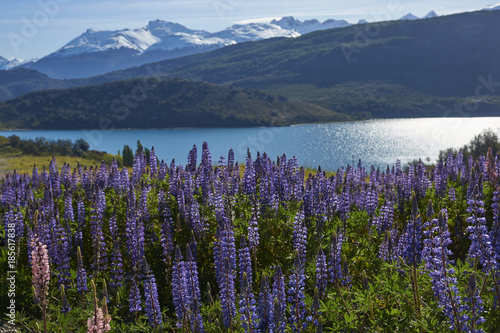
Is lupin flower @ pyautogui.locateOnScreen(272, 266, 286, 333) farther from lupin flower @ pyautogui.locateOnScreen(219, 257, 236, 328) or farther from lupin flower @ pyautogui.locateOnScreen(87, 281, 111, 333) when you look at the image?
lupin flower @ pyautogui.locateOnScreen(87, 281, 111, 333)

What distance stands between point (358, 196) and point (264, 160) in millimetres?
3299

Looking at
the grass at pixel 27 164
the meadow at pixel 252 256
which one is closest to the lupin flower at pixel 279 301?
the meadow at pixel 252 256

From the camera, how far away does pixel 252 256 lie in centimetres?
877

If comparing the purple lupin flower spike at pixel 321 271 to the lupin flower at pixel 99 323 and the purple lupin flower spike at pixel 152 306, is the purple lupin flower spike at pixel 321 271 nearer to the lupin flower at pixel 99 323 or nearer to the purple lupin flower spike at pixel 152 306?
the purple lupin flower spike at pixel 152 306

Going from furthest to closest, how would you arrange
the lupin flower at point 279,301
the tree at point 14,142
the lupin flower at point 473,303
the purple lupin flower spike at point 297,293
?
the tree at point 14,142 → the purple lupin flower spike at point 297,293 → the lupin flower at point 279,301 → the lupin flower at point 473,303

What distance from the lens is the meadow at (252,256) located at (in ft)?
15.7

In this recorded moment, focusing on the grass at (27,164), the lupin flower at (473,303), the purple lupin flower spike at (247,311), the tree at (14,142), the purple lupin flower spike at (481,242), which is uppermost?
the purple lupin flower spike at (481,242)

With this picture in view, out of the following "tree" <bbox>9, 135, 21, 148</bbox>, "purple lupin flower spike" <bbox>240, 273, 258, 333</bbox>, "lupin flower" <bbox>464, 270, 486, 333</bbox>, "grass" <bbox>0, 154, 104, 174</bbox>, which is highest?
"lupin flower" <bbox>464, 270, 486, 333</bbox>

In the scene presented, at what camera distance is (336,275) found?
19.9 feet

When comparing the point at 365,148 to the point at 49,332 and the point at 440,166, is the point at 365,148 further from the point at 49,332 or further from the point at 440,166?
the point at 49,332

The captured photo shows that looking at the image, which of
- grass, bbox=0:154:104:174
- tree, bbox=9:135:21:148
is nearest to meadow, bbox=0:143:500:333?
grass, bbox=0:154:104:174

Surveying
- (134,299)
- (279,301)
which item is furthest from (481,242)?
(134,299)

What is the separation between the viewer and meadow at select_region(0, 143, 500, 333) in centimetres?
477

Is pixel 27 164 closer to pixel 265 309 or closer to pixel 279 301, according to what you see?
pixel 265 309
